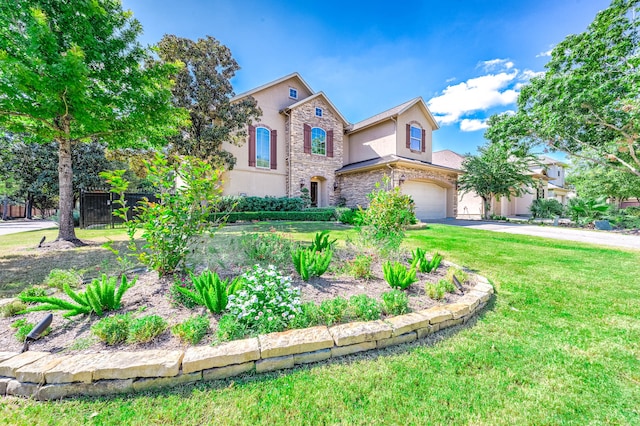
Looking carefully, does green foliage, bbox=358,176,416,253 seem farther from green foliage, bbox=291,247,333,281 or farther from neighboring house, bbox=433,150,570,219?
neighboring house, bbox=433,150,570,219

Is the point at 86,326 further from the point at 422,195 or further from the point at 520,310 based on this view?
the point at 422,195

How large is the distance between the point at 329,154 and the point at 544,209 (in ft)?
50.1

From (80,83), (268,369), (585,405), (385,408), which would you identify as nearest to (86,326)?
(268,369)

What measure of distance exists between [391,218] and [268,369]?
3365 mm

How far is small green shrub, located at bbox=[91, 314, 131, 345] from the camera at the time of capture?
6.40 ft

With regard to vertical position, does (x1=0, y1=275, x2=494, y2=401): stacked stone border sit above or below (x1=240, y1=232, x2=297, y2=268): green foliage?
below

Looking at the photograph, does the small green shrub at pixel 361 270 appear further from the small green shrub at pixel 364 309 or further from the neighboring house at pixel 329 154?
the neighboring house at pixel 329 154

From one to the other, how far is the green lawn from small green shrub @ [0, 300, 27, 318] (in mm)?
1388

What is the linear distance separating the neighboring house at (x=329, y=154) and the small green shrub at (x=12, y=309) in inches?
447

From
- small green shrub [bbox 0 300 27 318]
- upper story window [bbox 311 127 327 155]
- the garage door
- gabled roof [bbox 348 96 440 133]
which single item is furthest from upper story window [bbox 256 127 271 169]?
small green shrub [bbox 0 300 27 318]

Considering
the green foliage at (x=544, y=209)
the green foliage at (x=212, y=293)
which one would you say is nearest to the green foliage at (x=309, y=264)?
the green foliage at (x=212, y=293)

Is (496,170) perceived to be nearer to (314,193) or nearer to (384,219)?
(314,193)

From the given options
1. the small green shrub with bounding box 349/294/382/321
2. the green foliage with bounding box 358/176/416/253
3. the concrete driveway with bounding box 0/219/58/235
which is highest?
the green foliage with bounding box 358/176/416/253

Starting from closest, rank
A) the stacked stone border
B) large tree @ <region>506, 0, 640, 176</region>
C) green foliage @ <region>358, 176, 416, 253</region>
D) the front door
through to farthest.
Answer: the stacked stone border, green foliage @ <region>358, 176, 416, 253</region>, large tree @ <region>506, 0, 640, 176</region>, the front door
